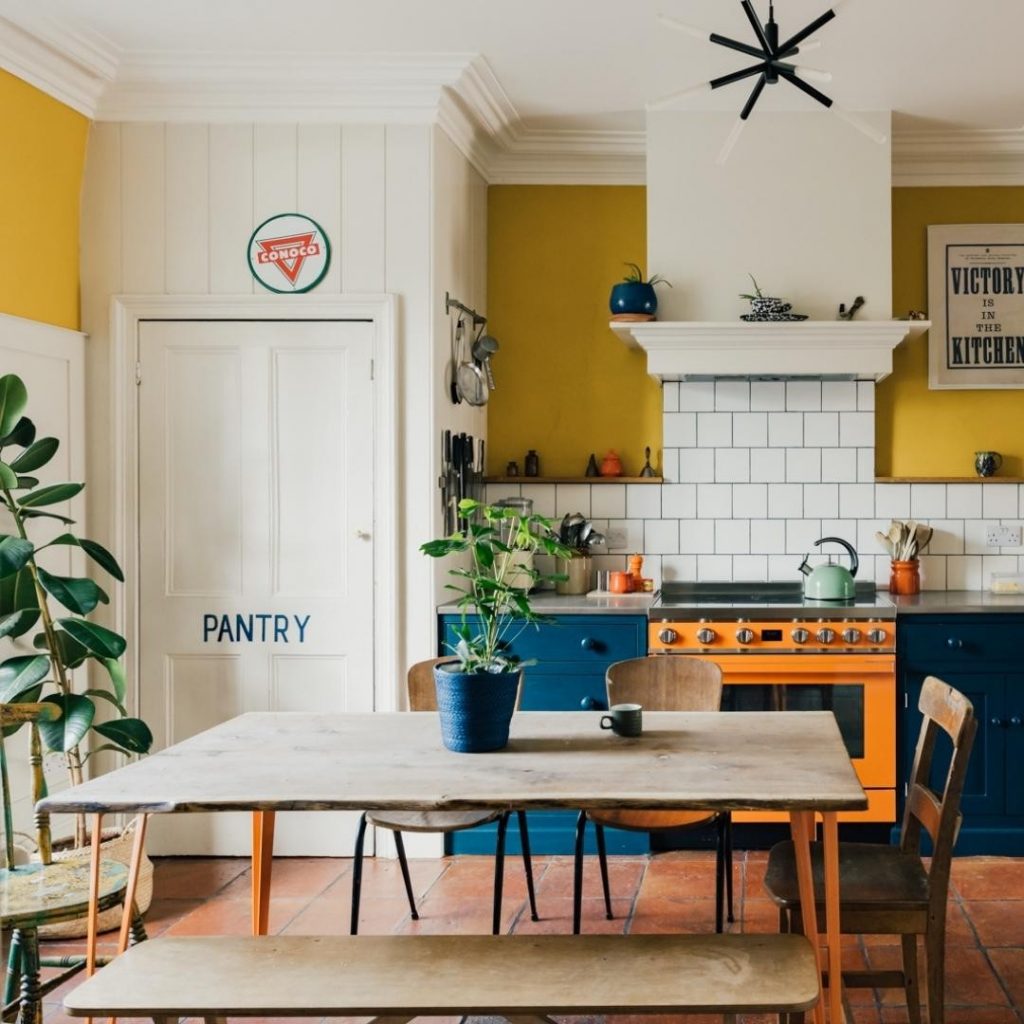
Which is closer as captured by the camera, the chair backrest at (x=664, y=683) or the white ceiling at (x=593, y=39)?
the chair backrest at (x=664, y=683)

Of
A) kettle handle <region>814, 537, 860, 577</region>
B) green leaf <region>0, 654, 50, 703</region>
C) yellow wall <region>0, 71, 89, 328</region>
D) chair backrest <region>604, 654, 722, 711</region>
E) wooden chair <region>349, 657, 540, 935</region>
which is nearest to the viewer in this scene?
wooden chair <region>349, 657, 540, 935</region>

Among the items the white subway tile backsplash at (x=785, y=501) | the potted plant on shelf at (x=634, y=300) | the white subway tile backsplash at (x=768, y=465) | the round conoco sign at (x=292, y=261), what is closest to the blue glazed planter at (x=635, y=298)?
the potted plant on shelf at (x=634, y=300)

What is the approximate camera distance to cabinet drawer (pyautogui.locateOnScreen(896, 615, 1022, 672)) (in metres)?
4.28

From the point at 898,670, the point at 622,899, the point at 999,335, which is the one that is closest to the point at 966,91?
the point at 999,335

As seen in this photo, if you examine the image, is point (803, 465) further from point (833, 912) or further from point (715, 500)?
point (833, 912)

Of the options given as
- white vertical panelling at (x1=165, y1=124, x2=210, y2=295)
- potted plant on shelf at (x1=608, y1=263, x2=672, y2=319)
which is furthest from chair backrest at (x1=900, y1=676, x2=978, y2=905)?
white vertical panelling at (x1=165, y1=124, x2=210, y2=295)

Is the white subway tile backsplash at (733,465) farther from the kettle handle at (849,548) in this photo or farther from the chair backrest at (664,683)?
the chair backrest at (664,683)

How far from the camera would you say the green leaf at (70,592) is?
347cm

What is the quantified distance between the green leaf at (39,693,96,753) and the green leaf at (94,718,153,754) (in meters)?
0.16

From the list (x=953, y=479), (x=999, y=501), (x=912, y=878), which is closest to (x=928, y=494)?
(x=953, y=479)

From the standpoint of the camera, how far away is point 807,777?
7.88ft

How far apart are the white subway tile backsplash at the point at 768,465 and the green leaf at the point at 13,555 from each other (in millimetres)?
3068

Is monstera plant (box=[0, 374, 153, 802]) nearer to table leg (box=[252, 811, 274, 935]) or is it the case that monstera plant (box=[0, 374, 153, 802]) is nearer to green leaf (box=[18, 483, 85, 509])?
green leaf (box=[18, 483, 85, 509])

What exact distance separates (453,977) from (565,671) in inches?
87.2
